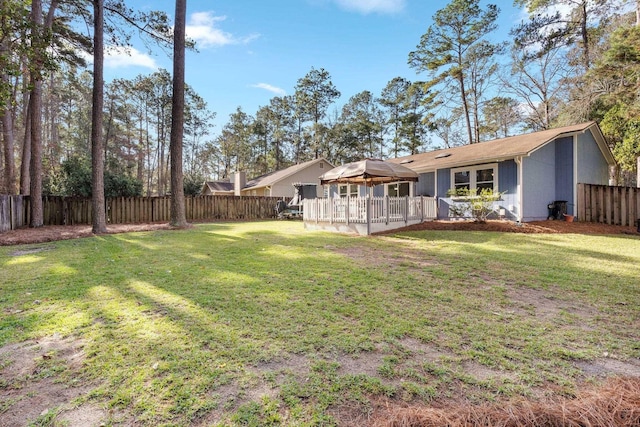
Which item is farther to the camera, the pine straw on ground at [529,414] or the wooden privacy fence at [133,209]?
the wooden privacy fence at [133,209]

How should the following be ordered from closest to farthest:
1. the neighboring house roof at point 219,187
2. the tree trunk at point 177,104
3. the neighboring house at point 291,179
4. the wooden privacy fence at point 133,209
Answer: the tree trunk at point 177,104
the wooden privacy fence at point 133,209
the neighboring house at point 291,179
the neighboring house roof at point 219,187

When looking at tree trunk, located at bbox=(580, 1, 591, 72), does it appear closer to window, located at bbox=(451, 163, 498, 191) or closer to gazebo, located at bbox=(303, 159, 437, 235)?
window, located at bbox=(451, 163, 498, 191)

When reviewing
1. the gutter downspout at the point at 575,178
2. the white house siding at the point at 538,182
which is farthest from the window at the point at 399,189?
the gutter downspout at the point at 575,178

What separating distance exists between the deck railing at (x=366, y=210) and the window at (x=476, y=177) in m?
2.11

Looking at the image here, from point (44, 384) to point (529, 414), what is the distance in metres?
3.00

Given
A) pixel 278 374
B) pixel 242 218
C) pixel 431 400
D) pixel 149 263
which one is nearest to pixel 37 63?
pixel 149 263

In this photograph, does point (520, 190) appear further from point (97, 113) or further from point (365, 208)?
point (97, 113)

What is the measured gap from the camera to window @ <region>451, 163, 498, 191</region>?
1223cm

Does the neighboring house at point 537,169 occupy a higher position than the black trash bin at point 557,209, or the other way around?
the neighboring house at point 537,169

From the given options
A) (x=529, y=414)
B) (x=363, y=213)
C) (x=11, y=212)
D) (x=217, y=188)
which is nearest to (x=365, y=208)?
(x=363, y=213)

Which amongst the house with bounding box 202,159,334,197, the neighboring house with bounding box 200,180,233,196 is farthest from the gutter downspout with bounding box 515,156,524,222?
the neighboring house with bounding box 200,180,233,196

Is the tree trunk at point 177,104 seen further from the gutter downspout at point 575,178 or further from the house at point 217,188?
the house at point 217,188

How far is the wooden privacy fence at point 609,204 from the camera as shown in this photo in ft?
33.5

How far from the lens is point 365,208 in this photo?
1006cm
